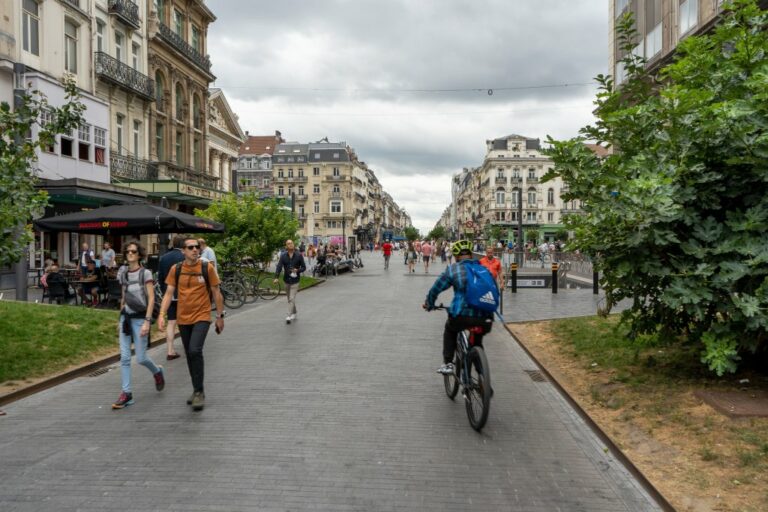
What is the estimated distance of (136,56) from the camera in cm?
2970

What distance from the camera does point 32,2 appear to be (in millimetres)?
21391

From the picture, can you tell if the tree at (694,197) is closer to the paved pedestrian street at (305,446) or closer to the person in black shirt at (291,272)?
the paved pedestrian street at (305,446)

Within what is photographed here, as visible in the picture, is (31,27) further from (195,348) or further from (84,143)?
(195,348)

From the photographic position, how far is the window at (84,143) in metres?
22.9

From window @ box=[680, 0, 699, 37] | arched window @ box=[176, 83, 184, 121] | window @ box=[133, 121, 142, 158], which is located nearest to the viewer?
window @ box=[680, 0, 699, 37]

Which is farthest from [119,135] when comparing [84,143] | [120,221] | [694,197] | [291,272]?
[694,197]

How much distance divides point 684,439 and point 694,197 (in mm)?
2351

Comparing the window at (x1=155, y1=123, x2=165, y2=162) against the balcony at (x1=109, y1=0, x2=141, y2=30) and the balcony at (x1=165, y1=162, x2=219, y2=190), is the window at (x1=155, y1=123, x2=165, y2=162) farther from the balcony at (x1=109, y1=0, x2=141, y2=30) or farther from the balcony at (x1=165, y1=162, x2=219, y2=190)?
the balcony at (x1=109, y1=0, x2=141, y2=30)

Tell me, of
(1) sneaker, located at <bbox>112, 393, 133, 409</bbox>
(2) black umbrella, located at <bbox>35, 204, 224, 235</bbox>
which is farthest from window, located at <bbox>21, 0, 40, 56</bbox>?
(1) sneaker, located at <bbox>112, 393, 133, 409</bbox>

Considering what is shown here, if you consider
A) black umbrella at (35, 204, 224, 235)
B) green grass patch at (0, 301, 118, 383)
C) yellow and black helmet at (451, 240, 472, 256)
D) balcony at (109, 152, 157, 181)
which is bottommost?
green grass patch at (0, 301, 118, 383)

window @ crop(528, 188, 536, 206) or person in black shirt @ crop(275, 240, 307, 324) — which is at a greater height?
window @ crop(528, 188, 536, 206)

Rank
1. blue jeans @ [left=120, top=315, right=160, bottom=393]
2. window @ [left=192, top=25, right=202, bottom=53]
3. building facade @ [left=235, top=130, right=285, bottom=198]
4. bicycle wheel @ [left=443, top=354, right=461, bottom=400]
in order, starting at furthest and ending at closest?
building facade @ [left=235, top=130, right=285, bottom=198] < window @ [left=192, top=25, right=202, bottom=53] < blue jeans @ [left=120, top=315, right=160, bottom=393] < bicycle wheel @ [left=443, top=354, right=461, bottom=400]

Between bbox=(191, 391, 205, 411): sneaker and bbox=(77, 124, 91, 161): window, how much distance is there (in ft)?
64.3

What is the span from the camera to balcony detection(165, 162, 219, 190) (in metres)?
32.3
